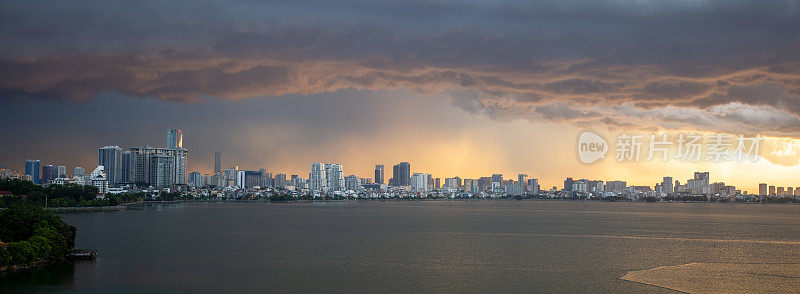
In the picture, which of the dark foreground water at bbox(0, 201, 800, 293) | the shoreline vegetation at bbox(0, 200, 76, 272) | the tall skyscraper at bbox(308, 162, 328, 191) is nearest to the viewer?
the dark foreground water at bbox(0, 201, 800, 293)

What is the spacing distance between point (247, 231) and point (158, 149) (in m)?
116

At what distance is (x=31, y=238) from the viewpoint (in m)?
22.0

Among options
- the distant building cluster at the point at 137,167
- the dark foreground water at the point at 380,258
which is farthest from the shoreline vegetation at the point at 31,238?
the distant building cluster at the point at 137,167

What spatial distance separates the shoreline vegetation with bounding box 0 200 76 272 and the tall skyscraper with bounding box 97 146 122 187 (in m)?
125

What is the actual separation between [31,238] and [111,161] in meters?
133

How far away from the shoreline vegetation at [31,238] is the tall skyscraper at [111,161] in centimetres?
12540

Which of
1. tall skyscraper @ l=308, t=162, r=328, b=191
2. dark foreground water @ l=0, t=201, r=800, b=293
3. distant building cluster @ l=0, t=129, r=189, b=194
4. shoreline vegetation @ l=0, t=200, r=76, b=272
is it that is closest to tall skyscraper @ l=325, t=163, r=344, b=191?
tall skyscraper @ l=308, t=162, r=328, b=191

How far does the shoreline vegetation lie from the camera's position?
20281mm

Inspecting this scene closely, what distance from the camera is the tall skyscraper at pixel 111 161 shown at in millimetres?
140625

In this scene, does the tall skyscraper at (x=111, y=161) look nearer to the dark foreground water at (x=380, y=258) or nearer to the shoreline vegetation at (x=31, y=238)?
the dark foreground water at (x=380, y=258)

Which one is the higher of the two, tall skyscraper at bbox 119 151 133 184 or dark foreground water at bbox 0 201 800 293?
tall skyscraper at bbox 119 151 133 184

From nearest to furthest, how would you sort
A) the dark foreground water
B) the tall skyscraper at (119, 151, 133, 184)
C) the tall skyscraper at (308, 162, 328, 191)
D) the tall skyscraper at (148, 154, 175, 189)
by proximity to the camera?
the dark foreground water
the tall skyscraper at (119, 151, 133, 184)
the tall skyscraper at (148, 154, 175, 189)
the tall skyscraper at (308, 162, 328, 191)

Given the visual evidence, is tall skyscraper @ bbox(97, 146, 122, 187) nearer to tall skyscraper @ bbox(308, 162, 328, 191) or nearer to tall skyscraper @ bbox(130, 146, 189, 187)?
tall skyscraper @ bbox(130, 146, 189, 187)

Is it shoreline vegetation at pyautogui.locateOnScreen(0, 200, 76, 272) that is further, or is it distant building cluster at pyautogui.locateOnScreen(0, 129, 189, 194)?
distant building cluster at pyautogui.locateOnScreen(0, 129, 189, 194)
